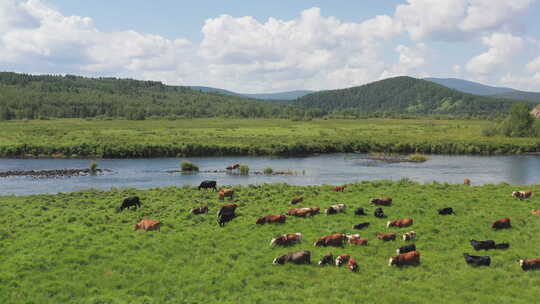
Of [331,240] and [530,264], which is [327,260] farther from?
[530,264]

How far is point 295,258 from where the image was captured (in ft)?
52.3

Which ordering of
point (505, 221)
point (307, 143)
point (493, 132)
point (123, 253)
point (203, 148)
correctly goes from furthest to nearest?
1. point (493, 132)
2. point (307, 143)
3. point (203, 148)
4. point (505, 221)
5. point (123, 253)

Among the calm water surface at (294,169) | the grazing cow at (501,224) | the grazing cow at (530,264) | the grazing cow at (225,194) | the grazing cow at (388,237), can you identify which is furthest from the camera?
the calm water surface at (294,169)

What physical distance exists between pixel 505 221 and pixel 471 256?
5109 mm

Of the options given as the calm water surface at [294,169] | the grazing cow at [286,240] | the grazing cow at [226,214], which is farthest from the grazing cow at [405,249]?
the calm water surface at [294,169]

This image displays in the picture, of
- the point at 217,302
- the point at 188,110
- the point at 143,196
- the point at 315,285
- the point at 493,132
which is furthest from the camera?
the point at 188,110

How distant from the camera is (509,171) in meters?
54.0

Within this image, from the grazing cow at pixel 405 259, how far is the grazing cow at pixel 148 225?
9884 mm

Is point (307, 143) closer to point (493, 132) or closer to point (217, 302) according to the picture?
point (493, 132)

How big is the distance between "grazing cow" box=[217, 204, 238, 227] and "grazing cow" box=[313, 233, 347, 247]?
4949 millimetres

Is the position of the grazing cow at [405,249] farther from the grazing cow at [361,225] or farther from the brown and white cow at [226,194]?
the brown and white cow at [226,194]

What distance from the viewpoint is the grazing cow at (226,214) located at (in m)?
20.9

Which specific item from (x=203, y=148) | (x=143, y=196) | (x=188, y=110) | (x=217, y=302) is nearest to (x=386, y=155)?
(x=203, y=148)

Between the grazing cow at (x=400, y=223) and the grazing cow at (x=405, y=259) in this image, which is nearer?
the grazing cow at (x=405, y=259)
